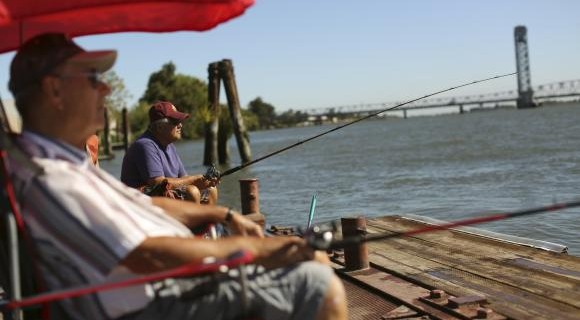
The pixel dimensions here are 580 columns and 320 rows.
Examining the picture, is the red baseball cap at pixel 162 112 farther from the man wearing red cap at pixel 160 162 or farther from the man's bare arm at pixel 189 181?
the man's bare arm at pixel 189 181

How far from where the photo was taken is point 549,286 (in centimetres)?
518

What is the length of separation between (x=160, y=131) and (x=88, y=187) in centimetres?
425

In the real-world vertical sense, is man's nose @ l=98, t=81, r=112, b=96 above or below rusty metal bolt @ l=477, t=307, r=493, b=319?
above

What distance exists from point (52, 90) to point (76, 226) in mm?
533

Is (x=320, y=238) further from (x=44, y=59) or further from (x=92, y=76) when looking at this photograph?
(x=44, y=59)

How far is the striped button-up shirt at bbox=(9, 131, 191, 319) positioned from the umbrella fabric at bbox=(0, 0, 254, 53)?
0.74 metres

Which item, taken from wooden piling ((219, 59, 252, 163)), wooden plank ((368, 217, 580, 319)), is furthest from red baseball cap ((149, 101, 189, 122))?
wooden piling ((219, 59, 252, 163))

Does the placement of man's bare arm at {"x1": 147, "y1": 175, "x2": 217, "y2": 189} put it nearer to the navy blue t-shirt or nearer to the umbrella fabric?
the navy blue t-shirt

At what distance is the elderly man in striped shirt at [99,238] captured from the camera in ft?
7.38

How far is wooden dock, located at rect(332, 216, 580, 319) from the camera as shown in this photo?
4605mm

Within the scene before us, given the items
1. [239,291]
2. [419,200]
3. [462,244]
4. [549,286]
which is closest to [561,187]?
[419,200]

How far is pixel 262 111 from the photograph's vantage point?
153 meters

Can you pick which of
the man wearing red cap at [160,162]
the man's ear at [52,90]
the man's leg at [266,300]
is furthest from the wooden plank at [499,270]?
the man's ear at [52,90]

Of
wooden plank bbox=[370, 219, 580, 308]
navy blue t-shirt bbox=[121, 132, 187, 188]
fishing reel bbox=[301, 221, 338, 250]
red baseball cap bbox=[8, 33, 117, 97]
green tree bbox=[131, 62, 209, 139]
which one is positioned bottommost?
wooden plank bbox=[370, 219, 580, 308]
